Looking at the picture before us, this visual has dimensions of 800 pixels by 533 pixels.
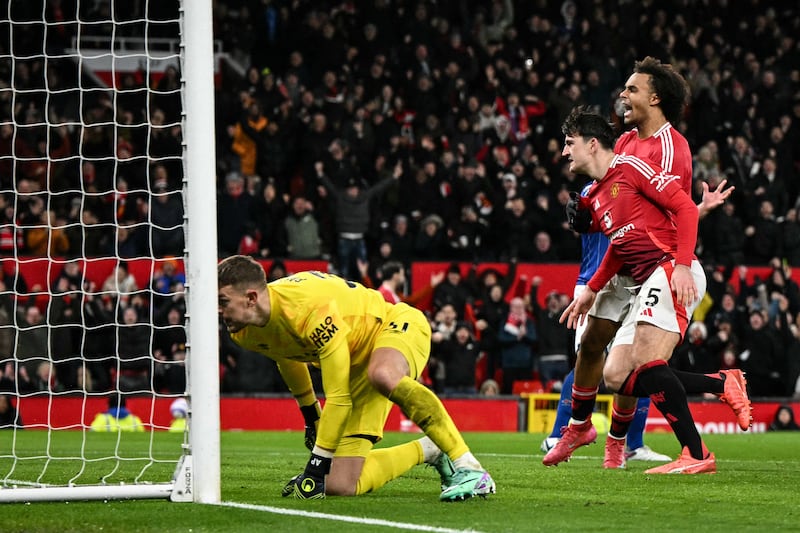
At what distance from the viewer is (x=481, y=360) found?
18141 mm

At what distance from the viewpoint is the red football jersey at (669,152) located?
26.8 ft

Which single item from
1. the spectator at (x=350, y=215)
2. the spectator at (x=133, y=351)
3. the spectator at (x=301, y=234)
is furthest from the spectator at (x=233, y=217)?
the spectator at (x=133, y=351)

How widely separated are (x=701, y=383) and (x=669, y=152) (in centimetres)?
150

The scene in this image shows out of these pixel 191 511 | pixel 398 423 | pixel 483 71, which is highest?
pixel 483 71

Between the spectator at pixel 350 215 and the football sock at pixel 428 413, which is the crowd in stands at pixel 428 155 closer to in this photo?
the spectator at pixel 350 215

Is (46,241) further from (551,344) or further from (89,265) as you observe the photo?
(551,344)

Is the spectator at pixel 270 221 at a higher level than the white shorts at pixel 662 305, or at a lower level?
higher

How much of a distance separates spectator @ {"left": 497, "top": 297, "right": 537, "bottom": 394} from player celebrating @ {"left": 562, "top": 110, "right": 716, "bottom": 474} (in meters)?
9.33

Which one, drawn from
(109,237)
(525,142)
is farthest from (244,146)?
(525,142)

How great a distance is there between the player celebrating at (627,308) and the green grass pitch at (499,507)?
308 mm

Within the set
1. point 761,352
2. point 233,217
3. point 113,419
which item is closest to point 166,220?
point 233,217

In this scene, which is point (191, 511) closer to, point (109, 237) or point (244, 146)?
point (109, 237)

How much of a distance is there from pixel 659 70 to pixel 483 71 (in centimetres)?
1481

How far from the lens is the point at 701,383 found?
8.12m
